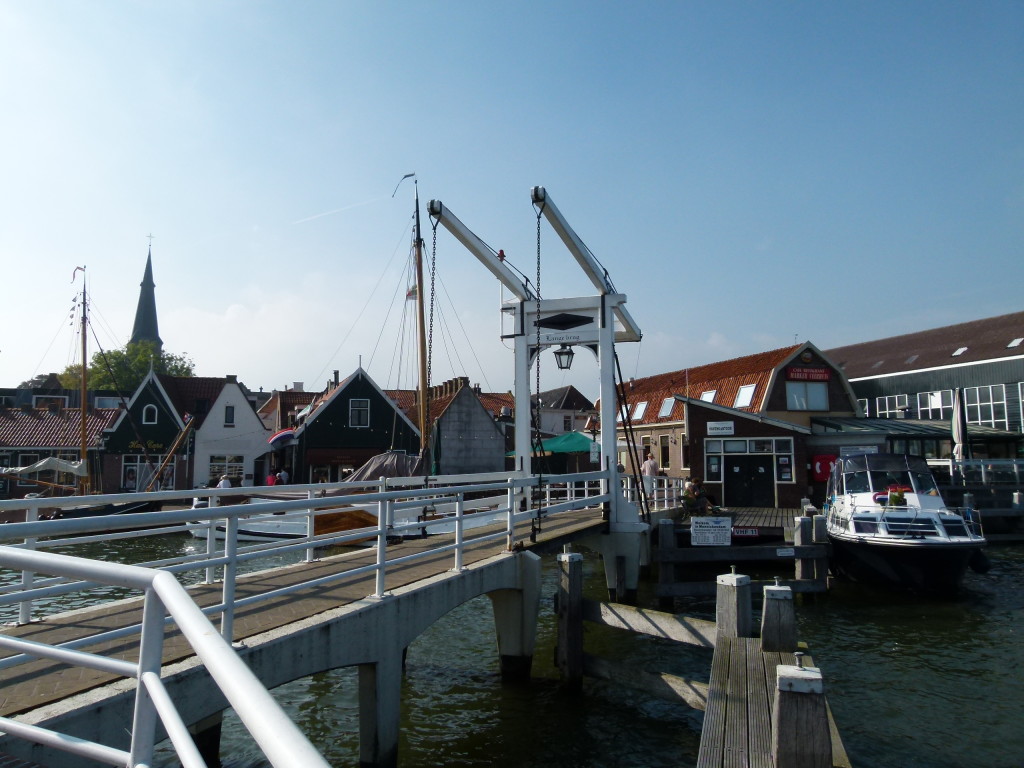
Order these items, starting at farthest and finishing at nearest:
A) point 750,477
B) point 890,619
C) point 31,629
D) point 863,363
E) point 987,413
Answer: point 863,363, point 987,413, point 750,477, point 890,619, point 31,629

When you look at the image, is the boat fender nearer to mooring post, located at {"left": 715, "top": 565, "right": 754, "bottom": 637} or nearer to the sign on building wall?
the sign on building wall

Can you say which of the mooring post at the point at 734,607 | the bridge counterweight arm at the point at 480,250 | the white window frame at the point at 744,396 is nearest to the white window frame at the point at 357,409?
the white window frame at the point at 744,396

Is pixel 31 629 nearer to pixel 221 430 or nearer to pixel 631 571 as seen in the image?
pixel 631 571

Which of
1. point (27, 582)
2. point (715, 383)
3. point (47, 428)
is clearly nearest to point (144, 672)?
point (27, 582)

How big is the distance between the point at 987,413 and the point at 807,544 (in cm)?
2996

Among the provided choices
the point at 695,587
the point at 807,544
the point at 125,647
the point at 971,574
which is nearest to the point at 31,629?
the point at 125,647

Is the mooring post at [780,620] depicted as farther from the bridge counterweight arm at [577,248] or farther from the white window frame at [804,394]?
the white window frame at [804,394]

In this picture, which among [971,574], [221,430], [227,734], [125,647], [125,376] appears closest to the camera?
[125,647]

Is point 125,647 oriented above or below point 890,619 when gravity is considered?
above

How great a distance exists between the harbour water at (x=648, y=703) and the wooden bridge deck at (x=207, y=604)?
180 cm

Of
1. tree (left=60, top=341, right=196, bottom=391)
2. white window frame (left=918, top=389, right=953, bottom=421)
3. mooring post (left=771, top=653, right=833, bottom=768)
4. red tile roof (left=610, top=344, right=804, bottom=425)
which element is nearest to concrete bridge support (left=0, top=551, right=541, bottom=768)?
mooring post (left=771, top=653, right=833, bottom=768)

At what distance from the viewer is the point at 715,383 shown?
37000 millimetres

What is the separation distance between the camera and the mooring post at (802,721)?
5.18 m

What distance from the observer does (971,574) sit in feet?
64.3
